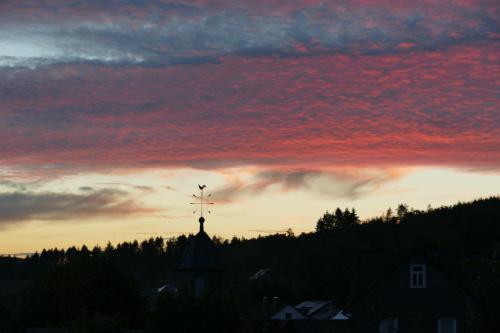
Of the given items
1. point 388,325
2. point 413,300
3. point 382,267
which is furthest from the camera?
point 382,267

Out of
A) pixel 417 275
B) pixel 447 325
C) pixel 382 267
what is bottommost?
pixel 447 325

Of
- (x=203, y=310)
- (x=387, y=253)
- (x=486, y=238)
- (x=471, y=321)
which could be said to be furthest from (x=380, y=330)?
(x=486, y=238)

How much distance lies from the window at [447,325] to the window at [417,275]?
277cm

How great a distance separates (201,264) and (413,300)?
53.9 feet

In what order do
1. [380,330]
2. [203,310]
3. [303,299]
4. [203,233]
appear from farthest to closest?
[303,299]
[203,233]
[380,330]
[203,310]

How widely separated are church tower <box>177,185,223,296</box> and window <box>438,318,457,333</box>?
1666cm

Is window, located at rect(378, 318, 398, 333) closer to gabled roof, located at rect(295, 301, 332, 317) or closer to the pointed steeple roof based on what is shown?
the pointed steeple roof

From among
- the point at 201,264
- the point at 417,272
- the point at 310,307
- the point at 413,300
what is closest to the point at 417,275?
the point at 417,272

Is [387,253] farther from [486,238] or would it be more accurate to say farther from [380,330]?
[486,238]

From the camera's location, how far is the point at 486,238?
184m

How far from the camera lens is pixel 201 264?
72.0 meters

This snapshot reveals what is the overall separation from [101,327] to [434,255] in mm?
30202

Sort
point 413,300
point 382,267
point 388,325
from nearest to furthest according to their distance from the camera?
1. point 388,325
2. point 413,300
3. point 382,267

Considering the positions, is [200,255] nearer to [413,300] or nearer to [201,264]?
[201,264]
